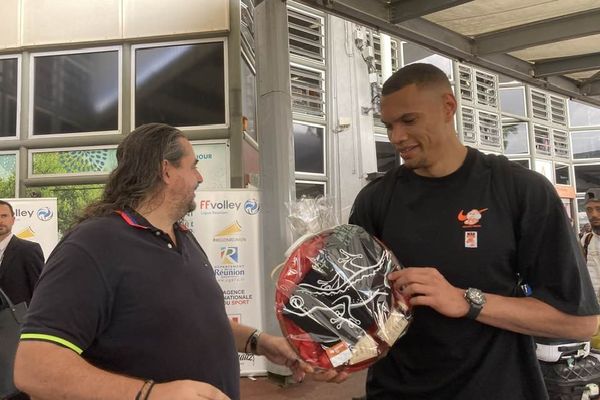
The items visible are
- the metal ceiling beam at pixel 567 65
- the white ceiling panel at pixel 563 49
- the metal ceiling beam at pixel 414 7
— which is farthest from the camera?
the metal ceiling beam at pixel 567 65

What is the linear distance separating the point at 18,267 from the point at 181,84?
10.9 feet

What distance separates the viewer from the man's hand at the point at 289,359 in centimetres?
104

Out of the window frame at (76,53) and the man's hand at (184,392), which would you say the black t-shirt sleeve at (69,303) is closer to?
the man's hand at (184,392)

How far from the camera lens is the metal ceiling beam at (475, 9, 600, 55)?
80.4 inches

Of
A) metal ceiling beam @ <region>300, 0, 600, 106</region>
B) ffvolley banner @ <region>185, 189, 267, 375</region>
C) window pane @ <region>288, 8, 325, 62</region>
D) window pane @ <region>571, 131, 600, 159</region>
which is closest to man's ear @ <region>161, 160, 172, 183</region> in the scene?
metal ceiling beam @ <region>300, 0, 600, 106</region>

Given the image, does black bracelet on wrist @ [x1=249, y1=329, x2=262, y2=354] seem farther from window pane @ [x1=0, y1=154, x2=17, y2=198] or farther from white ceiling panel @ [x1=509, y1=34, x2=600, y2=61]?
window pane @ [x1=0, y1=154, x2=17, y2=198]

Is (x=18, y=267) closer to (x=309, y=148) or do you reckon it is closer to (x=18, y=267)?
(x=18, y=267)

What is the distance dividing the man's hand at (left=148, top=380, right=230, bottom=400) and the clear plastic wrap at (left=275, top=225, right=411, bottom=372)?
0.67 feet

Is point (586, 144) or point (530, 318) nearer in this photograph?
point (530, 318)

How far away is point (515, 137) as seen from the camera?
9.73 metres

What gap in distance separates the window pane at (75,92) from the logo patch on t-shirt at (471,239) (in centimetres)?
604

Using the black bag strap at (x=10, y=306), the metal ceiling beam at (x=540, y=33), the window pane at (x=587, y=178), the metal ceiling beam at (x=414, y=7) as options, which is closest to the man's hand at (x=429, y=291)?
the metal ceiling beam at (x=414, y=7)

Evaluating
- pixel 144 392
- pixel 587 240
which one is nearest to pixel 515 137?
pixel 587 240

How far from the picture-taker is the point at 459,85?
8867mm
